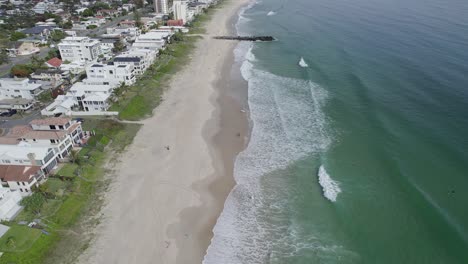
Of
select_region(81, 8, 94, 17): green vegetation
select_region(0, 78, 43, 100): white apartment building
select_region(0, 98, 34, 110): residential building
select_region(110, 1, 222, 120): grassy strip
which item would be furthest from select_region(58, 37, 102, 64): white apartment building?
select_region(81, 8, 94, 17): green vegetation

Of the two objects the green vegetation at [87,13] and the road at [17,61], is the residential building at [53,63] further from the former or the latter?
the green vegetation at [87,13]

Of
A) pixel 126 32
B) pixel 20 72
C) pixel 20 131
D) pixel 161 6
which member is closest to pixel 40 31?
pixel 126 32

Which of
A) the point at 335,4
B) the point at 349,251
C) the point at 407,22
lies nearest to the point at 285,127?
the point at 349,251

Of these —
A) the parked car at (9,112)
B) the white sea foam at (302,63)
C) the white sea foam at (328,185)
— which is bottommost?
the parked car at (9,112)

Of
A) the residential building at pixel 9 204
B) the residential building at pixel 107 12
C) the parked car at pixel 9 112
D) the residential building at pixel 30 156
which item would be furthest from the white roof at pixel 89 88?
the residential building at pixel 107 12

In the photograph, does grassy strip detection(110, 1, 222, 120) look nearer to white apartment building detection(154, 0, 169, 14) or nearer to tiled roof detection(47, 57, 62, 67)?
tiled roof detection(47, 57, 62, 67)

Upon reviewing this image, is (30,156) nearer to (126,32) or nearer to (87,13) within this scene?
(126,32)
